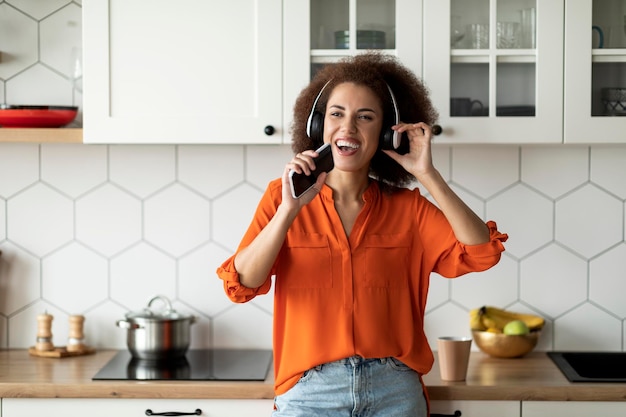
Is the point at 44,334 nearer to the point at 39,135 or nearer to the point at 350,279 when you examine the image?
the point at 39,135

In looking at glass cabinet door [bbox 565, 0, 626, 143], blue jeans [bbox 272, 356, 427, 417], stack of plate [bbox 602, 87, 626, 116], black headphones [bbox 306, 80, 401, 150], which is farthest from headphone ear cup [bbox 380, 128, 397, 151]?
stack of plate [bbox 602, 87, 626, 116]

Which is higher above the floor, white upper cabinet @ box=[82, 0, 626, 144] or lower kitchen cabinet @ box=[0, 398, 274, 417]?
white upper cabinet @ box=[82, 0, 626, 144]

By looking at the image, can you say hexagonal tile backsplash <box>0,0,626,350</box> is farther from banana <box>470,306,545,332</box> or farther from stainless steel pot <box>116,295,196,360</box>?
stainless steel pot <box>116,295,196,360</box>

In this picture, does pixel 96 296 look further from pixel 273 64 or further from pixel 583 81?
pixel 583 81

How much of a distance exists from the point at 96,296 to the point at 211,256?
40 cm

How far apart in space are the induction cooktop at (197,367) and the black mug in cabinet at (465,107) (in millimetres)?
907

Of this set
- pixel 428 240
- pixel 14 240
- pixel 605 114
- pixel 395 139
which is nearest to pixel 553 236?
pixel 605 114

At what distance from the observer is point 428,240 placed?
223cm

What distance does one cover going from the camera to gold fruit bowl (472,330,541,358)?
2670 millimetres

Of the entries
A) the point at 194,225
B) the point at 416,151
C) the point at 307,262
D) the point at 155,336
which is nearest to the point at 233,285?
the point at 307,262

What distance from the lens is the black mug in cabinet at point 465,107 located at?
2508 mm

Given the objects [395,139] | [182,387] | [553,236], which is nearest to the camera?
[395,139]

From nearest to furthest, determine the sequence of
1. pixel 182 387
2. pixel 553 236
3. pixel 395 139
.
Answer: pixel 395 139
pixel 182 387
pixel 553 236

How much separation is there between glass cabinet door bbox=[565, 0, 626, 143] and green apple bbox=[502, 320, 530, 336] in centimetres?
59
